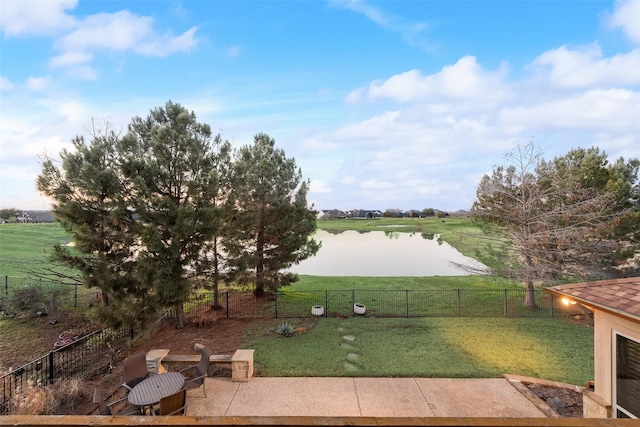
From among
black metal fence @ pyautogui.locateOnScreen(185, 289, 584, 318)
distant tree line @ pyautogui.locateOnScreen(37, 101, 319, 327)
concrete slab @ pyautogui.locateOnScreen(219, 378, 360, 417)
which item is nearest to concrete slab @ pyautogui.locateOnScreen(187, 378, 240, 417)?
concrete slab @ pyautogui.locateOnScreen(219, 378, 360, 417)

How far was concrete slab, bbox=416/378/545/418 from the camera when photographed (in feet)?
19.2

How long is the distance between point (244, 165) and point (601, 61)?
15.5 m

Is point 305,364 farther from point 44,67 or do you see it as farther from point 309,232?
point 44,67

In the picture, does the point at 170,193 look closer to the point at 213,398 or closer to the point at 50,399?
the point at 50,399

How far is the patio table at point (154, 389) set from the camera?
5078mm

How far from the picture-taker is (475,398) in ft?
20.9

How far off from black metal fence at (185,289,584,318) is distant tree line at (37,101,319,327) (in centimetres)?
249

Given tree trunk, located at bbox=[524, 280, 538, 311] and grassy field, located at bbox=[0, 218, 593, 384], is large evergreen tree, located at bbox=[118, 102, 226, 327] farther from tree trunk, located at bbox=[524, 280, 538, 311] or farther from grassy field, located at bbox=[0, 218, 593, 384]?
tree trunk, located at bbox=[524, 280, 538, 311]

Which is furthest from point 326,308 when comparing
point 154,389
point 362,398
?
Answer: point 154,389

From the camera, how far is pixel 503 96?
15.9m

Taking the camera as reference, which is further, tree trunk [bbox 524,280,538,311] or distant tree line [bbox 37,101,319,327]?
tree trunk [bbox 524,280,538,311]

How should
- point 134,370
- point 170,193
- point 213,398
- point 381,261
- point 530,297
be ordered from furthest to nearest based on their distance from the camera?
point 381,261 → point 530,297 → point 170,193 → point 213,398 → point 134,370

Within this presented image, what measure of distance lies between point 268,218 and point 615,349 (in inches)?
452

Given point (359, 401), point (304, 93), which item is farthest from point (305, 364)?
point (304, 93)
